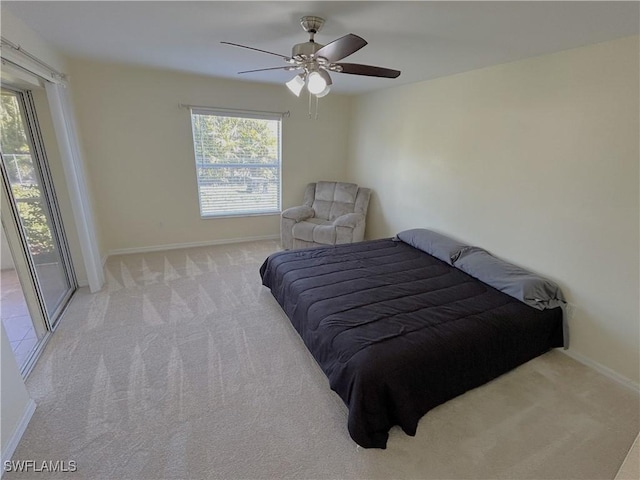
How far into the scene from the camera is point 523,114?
97.1 inches

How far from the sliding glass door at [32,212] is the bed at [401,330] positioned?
74.4 inches

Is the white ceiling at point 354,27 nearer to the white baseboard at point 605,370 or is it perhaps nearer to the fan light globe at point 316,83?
the fan light globe at point 316,83

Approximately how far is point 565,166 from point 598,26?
0.89 meters

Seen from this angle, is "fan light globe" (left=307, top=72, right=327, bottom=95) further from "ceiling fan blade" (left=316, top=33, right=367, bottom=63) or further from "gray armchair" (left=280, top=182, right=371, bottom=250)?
"gray armchair" (left=280, top=182, right=371, bottom=250)

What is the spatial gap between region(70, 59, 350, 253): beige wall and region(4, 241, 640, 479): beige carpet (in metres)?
1.73

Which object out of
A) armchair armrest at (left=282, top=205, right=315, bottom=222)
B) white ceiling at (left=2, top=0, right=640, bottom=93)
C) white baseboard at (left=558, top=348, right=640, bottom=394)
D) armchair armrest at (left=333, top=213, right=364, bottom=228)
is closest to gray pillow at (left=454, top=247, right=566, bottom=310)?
white baseboard at (left=558, top=348, right=640, bottom=394)

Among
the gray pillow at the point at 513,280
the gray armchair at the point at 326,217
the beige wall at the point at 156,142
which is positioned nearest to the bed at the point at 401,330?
the gray pillow at the point at 513,280

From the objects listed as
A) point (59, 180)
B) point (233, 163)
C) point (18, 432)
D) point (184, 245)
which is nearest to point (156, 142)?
point (233, 163)

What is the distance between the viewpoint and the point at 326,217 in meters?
4.42

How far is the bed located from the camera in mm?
1574

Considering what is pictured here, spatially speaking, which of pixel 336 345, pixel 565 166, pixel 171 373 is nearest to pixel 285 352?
pixel 336 345

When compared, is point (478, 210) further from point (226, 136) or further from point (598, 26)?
point (226, 136)

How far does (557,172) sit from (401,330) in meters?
1.79

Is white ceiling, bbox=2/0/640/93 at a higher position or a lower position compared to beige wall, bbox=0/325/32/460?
higher
